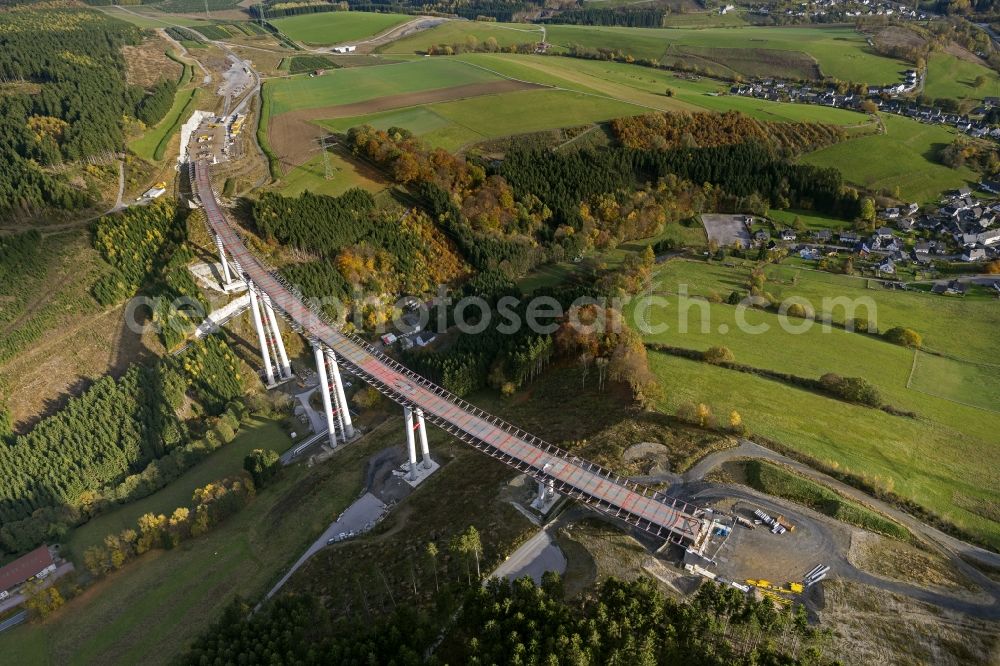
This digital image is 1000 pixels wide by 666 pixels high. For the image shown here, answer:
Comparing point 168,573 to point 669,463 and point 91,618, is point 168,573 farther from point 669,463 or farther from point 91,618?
point 669,463

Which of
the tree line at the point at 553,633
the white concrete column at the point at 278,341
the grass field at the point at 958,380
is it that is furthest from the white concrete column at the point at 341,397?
the grass field at the point at 958,380

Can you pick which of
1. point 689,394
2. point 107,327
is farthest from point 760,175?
point 107,327

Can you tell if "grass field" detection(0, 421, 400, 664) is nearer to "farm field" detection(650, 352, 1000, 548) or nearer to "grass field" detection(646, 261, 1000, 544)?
"farm field" detection(650, 352, 1000, 548)

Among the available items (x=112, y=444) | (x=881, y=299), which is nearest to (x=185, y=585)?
(x=112, y=444)

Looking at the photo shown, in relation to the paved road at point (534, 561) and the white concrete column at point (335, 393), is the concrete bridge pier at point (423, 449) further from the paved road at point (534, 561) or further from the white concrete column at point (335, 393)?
the paved road at point (534, 561)

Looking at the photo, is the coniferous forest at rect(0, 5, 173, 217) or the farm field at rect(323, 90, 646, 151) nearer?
the coniferous forest at rect(0, 5, 173, 217)

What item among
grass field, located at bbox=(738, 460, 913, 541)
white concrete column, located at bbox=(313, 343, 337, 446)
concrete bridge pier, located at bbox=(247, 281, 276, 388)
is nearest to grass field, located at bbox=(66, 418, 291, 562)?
white concrete column, located at bbox=(313, 343, 337, 446)
